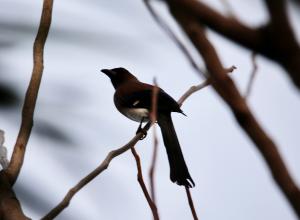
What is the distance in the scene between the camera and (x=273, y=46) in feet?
1.08

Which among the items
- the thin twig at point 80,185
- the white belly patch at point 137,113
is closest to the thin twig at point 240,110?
the thin twig at point 80,185

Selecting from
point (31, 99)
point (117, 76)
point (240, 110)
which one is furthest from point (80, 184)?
point (117, 76)

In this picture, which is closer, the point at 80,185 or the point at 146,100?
the point at 80,185

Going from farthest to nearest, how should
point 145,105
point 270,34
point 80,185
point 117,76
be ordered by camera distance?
point 117,76 → point 145,105 → point 80,185 → point 270,34

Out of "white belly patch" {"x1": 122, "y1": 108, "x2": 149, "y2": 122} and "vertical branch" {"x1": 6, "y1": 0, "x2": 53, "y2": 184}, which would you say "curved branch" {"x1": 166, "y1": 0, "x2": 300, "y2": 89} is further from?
"white belly patch" {"x1": 122, "y1": 108, "x2": 149, "y2": 122}

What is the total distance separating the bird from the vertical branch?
0.86 meters

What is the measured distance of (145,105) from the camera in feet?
11.9

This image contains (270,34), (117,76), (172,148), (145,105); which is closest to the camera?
(270,34)

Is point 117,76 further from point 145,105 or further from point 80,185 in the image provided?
point 80,185

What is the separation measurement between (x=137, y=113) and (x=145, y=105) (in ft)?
0.30

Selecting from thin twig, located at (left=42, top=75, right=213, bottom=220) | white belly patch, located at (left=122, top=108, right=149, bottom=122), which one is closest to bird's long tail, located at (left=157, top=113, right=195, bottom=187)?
white belly patch, located at (left=122, top=108, right=149, bottom=122)

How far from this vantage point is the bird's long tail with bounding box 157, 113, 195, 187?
202 centimetres

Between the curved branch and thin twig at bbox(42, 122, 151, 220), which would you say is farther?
thin twig at bbox(42, 122, 151, 220)

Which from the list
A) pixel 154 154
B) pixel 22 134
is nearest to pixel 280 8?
pixel 154 154
